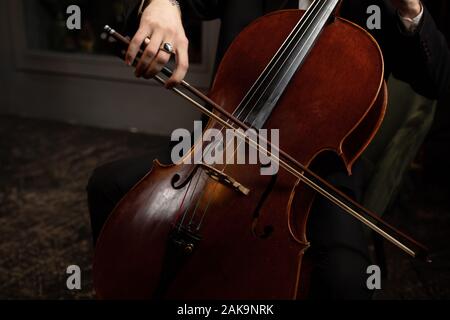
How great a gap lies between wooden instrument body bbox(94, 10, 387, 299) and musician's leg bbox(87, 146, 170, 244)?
0.57ft

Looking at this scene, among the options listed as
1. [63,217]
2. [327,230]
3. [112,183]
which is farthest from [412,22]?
[63,217]

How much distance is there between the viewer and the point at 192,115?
2.71m

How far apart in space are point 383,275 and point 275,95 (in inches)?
33.6

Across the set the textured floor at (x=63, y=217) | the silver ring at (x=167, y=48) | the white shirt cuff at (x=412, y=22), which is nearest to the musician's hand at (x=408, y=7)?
the white shirt cuff at (x=412, y=22)

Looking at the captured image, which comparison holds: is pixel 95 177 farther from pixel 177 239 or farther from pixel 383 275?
pixel 383 275

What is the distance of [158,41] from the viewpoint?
28.4 inches

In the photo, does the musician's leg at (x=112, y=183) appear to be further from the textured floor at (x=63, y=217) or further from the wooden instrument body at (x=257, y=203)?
the textured floor at (x=63, y=217)

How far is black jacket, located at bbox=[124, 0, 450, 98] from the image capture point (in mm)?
908

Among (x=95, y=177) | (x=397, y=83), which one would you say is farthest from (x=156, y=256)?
(x=397, y=83)

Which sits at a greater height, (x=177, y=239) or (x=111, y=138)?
(x=177, y=239)

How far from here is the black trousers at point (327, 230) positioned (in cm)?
81

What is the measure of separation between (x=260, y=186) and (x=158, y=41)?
0.28m

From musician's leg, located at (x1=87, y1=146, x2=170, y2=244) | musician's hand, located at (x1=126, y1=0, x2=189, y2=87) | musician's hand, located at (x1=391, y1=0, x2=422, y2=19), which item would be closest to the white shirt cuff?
musician's hand, located at (x1=391, y1=0, x2=422, y2=19)

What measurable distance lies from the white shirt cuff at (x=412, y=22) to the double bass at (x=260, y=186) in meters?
0.10
